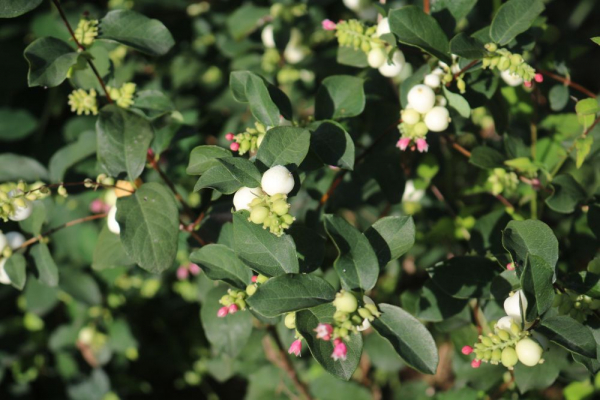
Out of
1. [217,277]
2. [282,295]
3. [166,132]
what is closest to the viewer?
[282,295]

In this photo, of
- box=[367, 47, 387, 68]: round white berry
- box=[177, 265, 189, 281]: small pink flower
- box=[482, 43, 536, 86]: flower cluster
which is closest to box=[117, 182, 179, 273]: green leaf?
box=[367, 47, 387, 68]: round white berry

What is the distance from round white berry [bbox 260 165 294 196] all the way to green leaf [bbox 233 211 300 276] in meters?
0.09

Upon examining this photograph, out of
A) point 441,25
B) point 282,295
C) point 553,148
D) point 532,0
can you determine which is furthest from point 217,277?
point 553,148

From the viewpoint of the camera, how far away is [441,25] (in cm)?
145

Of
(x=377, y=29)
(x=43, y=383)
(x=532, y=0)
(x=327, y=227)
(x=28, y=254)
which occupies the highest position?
(x=532, y=0)

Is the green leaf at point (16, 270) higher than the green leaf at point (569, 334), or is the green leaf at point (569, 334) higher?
the green leaf at point (569, 334)

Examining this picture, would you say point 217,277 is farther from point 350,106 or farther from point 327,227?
point 350,106

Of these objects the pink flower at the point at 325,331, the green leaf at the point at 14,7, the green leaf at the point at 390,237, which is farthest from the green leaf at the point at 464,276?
the green leaf at the point at 14,7

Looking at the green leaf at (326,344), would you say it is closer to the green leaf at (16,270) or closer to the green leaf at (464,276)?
the green leaf at (464,276)

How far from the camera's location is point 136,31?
1.47 m

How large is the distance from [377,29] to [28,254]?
3.84 feet

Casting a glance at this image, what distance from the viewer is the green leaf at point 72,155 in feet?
5.44

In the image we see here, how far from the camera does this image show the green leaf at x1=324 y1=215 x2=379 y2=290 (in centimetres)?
113

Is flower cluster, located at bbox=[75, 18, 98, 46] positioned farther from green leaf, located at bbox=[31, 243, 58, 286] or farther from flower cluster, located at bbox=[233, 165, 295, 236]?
flower cluster, located at bbox=[233, 165, 295, 236]
